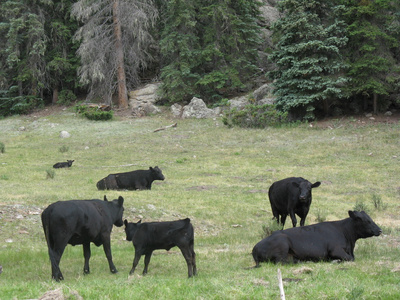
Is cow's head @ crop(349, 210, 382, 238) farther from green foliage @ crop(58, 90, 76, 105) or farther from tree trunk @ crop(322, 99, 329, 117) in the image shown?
green foliage @ crop(58, 90, 76, 105)

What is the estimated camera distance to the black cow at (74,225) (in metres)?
8.10

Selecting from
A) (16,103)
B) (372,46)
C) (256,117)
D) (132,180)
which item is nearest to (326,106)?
(372,46)

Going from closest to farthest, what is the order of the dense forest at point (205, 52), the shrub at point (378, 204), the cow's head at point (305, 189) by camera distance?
the cow's head at point (305, 189)
the shrub at point (378, 204)
the dense forest at point (205, 52)

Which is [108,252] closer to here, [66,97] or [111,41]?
[111,41]

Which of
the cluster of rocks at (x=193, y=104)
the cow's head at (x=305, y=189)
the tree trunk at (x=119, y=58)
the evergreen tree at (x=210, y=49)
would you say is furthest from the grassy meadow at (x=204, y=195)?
the evergreen tree at (x=210, y=49)

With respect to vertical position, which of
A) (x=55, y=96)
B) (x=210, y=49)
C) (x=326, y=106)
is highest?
(x=210, y=49)

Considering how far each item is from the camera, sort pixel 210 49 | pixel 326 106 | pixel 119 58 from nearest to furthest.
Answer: pixel 326 106 → pixel 210 49 → pixel 119 58

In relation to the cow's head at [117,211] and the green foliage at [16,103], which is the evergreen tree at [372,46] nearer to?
the cow's head at [117,211]

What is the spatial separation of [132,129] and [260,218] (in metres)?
23.5

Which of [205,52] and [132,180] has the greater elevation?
[205,52]

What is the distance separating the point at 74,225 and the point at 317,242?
4.50m

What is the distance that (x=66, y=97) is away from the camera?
162ft

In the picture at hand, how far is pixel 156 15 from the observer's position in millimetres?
45562

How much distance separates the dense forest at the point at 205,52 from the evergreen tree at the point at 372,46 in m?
0.08
